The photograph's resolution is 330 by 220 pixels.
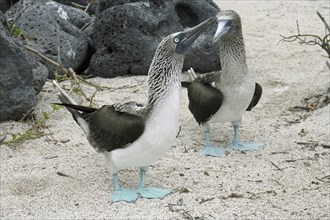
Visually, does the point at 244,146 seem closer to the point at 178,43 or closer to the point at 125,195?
the point at 125,195

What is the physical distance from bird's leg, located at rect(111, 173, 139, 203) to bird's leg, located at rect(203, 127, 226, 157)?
951 mm

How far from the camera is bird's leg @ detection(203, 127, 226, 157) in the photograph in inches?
208

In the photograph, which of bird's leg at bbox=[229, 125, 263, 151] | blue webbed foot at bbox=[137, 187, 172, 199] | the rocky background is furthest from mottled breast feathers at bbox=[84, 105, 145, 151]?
the rocky background

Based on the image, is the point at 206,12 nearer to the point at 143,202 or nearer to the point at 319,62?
the point at 319,62

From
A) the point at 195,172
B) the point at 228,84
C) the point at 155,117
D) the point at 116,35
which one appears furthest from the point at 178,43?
the point at 116,35

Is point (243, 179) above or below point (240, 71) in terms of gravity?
below

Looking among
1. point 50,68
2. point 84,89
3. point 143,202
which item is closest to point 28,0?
point 50,68

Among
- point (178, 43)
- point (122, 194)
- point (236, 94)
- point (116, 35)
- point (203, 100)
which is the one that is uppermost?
point (178, 43)

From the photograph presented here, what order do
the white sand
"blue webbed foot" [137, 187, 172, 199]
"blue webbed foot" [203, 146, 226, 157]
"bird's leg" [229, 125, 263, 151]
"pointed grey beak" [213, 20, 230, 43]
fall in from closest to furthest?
the white sand, "blue webbed foot" [137, 187, 172, 199], "pointed grey beak" [213, 20, 230, 43], "blue webbed foot" [203, 146, 226, 157], "bird's leg" [229, 125, 263, 151]

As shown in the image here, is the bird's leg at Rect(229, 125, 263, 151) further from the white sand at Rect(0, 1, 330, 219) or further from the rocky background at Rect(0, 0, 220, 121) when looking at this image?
the rocky background at Rect(0, 0, 220, 121)

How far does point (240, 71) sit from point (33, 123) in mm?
2068

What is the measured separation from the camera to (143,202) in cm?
446

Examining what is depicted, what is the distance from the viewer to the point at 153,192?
14.9ft

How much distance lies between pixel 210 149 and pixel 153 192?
95 cm
